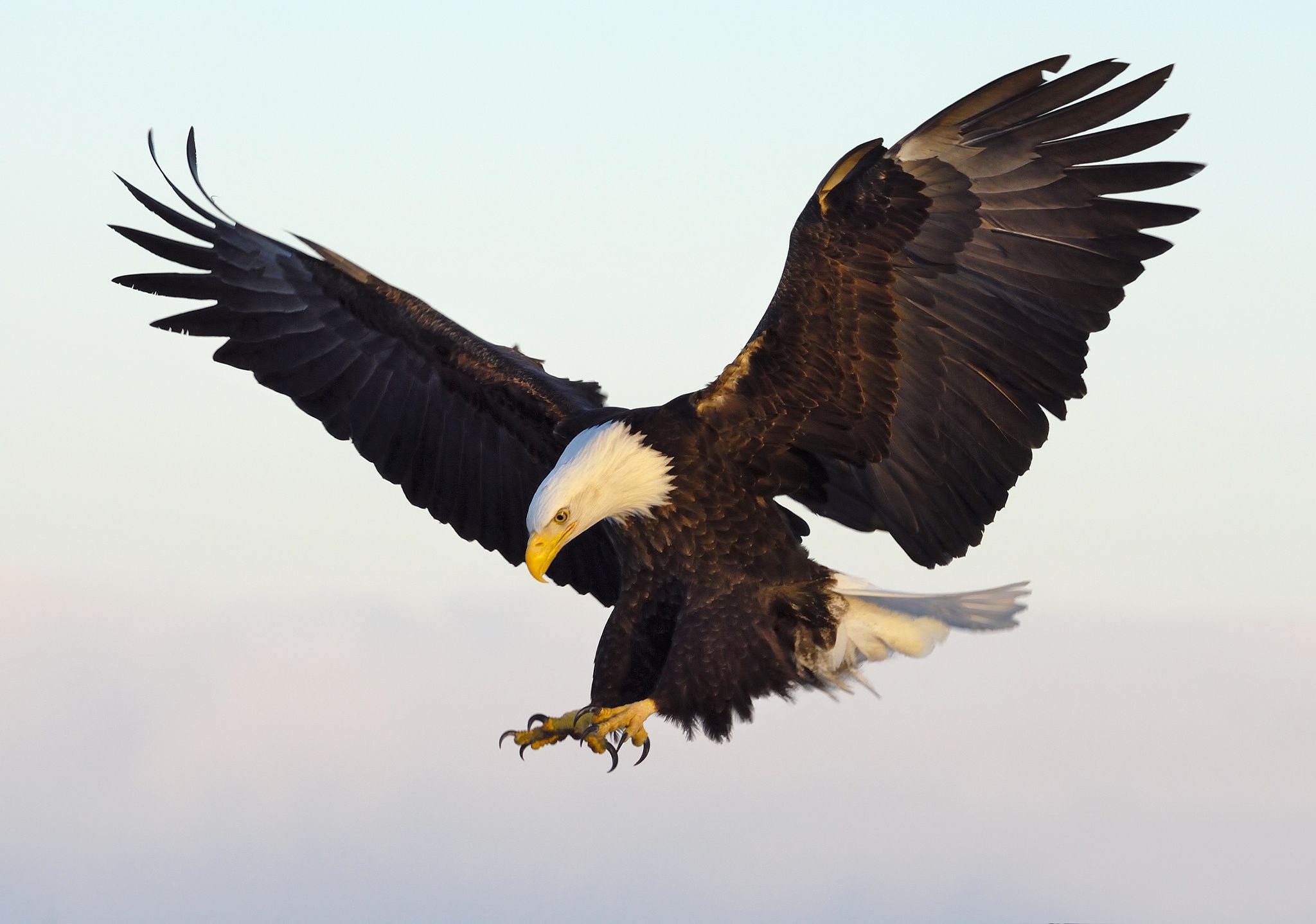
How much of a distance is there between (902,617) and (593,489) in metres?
1.30

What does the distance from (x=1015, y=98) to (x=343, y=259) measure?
9.41 feet

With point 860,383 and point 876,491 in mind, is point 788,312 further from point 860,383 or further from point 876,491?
point 876,491

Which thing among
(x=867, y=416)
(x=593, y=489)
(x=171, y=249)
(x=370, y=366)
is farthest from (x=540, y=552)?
(x=171, y=249)

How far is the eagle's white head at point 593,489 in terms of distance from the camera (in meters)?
6.18

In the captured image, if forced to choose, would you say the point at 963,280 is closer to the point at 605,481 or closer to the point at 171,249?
the point at 605,481

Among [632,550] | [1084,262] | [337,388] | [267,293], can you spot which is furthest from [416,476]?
[1084,262]

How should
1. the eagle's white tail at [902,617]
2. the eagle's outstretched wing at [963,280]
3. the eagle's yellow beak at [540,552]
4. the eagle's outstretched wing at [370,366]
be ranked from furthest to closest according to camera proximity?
1. the eagle's outstretched wing at [370,366]
2. the eagle's white tail at [902,617]
3. the eagle's yellow beak at [540,552]
4. the eagle's outstretched wing at [963,280]

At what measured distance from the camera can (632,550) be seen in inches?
255

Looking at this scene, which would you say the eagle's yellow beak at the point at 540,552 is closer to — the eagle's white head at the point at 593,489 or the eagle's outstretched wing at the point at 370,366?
the eagle's white head at the point at 593,489

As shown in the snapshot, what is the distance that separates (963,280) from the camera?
616 cm

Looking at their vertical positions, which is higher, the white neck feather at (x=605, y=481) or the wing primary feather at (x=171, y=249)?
the wing primary feather at (x=171, y=249)

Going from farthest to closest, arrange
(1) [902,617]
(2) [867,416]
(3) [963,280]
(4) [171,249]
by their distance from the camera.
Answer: (4) [171,249], (1) [902,617], (2) [867,416], (3) [963,280]

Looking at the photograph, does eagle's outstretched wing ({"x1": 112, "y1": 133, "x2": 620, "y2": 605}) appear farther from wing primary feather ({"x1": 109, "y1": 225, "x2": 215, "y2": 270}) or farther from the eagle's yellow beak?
the eagle's yellow beak

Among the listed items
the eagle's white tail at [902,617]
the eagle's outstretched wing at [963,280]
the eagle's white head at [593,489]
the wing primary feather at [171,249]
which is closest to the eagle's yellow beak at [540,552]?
the eagle's white head at [593,489]
